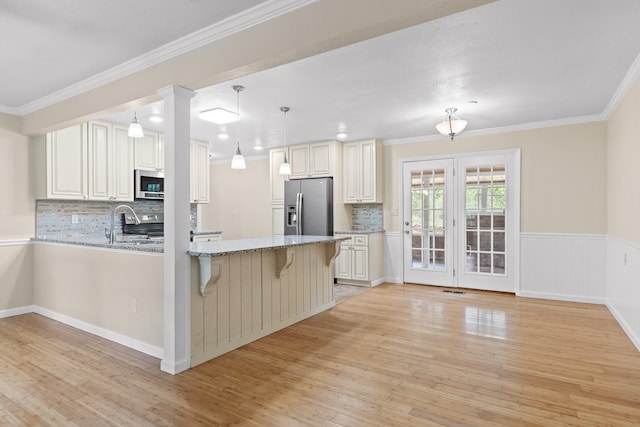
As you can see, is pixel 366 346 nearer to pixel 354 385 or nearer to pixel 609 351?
pixel 354 385

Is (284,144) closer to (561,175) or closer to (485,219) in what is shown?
(485,219)

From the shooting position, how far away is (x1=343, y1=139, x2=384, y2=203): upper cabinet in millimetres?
5797

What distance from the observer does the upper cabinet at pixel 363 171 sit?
5.80m

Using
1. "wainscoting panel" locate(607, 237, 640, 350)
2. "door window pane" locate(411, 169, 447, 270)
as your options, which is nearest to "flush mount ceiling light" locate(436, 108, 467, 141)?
"door window pane" locate(411, 169, 447, 270)

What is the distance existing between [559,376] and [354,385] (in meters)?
1.44

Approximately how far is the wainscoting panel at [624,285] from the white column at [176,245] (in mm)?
3666

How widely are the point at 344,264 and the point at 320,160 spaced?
1.75m

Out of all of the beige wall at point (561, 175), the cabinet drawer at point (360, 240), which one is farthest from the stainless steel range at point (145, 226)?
the beige wall at point (561, 175)

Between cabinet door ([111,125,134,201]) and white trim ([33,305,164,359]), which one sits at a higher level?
cabinet door ([111,125,134,201])

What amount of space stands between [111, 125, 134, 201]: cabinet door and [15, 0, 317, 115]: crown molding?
1048mm

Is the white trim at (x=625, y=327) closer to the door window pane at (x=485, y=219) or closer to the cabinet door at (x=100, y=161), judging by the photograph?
the door window pane at (x=485, y=219)

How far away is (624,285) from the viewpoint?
3.55 metres

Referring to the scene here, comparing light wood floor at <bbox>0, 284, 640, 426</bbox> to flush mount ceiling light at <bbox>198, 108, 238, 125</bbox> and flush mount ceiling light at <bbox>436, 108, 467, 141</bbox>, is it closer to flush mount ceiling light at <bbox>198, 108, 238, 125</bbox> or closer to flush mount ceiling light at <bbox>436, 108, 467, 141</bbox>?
flush mount ceiling light at <bbox>436, 108, 467, 141</bbox>

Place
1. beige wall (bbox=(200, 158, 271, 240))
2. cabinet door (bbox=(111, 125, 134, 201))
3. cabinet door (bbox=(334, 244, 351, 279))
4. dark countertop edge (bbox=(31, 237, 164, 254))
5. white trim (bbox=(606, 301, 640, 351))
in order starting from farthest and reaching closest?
beige wall (bbox=(200, 158, 271, 240)) < cabinet door (bbox=(334, 244, 351, 279)) < cabinet door (bbox=(111, 125, 134, 201)) < white trim (bbox=(606, 301, 640, 351)) < dark countertop edge (bbox=(31, 237, 164, 254))
